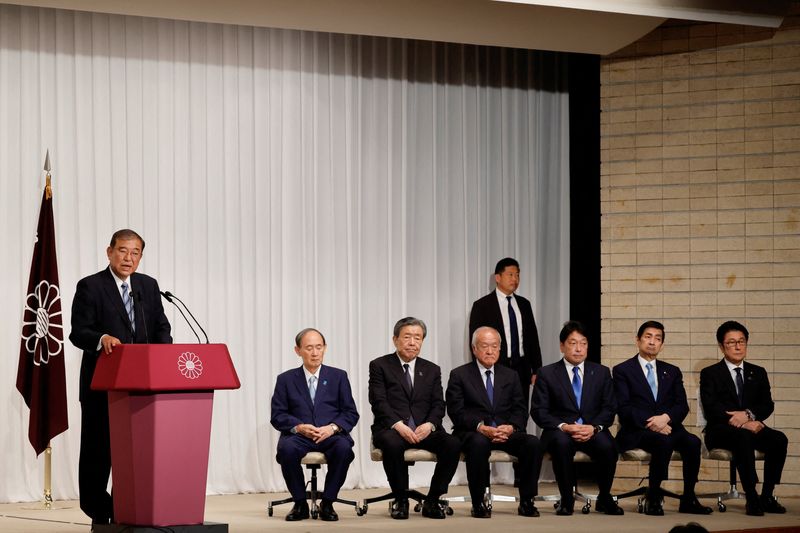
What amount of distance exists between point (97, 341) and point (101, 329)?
198 millimetres

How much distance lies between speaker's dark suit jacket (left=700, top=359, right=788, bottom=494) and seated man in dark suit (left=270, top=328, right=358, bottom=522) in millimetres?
2014

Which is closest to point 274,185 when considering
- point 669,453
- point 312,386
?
point 312,386

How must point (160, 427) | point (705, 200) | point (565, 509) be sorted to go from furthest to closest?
point (705, 200) < point (565, 509) < point (160, 427)

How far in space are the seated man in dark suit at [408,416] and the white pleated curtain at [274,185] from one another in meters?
1.35

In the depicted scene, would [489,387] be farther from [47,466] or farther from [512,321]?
[47,466]

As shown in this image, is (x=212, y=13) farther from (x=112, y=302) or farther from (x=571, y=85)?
(x=571, y=85)

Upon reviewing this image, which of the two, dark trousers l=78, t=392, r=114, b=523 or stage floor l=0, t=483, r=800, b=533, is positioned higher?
dark trousers l=78, t=392, r=114, b=523

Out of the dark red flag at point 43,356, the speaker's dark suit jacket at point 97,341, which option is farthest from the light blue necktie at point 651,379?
the dark red flag at point 43,356

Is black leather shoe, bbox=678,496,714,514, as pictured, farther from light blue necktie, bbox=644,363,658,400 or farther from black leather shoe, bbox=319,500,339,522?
black leather shoe, bbox=319,500,339,522

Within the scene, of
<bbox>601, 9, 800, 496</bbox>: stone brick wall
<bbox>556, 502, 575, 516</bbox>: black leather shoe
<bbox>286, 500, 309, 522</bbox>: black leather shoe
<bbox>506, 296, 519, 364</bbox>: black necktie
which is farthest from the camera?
<bbox>506, 296, 519, 364</bbox>: black necktie

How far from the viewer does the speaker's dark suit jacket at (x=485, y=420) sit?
20.3 feet

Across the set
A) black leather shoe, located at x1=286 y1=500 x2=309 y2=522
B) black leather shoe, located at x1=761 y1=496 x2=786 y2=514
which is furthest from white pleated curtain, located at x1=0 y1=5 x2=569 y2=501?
black leather shoe, located at x1=761 y1=496 x2=786 y2=514

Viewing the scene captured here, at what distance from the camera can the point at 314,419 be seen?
20.7ft

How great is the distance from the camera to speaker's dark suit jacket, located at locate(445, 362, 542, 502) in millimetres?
A: 6191
